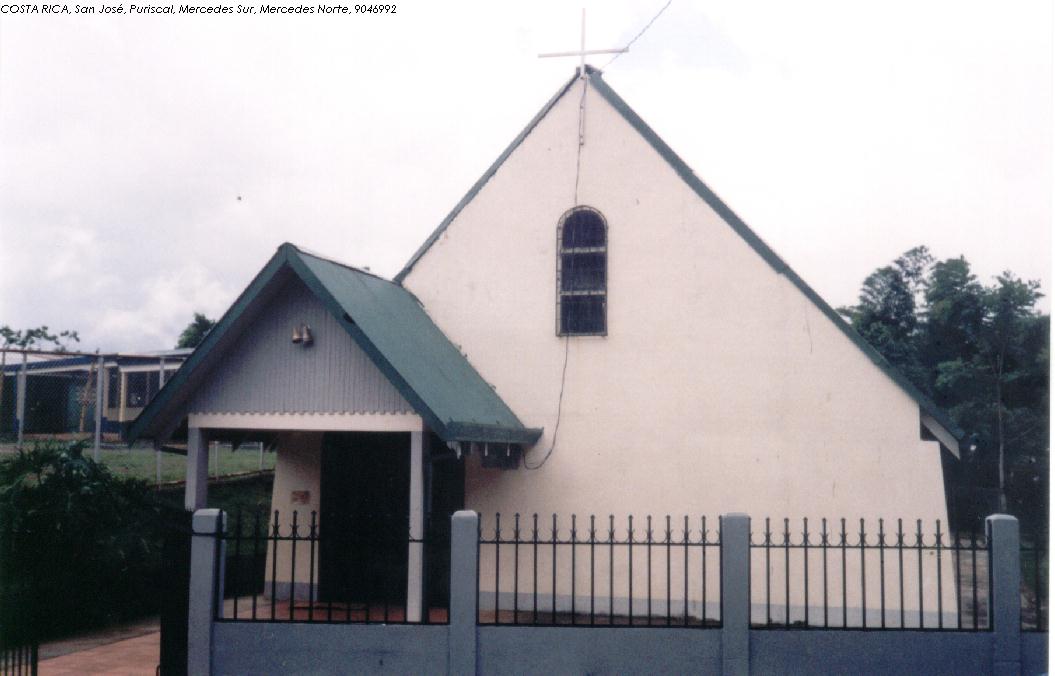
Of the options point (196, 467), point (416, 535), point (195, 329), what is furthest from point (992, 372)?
point (195, 329)

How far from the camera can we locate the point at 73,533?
10.6 metres

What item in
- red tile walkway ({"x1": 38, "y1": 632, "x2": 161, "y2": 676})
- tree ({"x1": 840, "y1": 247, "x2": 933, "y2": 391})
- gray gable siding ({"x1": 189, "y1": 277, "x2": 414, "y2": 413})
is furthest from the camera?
tree ({"x1": 840, "y1": 247, "x2": 933, "y2": 391})

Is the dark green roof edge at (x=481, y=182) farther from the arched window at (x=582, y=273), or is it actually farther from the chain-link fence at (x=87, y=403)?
the chain-link fence at (x=87, y=403)

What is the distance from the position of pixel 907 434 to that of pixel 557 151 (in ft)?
18.4

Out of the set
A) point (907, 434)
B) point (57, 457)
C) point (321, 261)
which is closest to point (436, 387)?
point (321, 261)

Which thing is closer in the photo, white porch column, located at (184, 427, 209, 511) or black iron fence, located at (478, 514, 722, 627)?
white porch column, located at (184, 427, 209, 511)

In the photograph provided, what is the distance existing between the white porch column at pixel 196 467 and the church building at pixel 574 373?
36mm

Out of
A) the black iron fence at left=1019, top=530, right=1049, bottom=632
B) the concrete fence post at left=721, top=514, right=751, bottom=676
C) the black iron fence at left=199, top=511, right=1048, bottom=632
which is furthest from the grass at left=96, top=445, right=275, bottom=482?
the black iron fence at left=1019, top=530, right=1049, bottom=632

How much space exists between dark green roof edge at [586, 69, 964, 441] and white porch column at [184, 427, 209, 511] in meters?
6.54

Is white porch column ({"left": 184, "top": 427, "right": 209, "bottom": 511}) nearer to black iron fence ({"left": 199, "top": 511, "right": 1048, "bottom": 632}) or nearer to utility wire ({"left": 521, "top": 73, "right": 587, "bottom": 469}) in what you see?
black iron fence ({"left": 199, "top": 511, "right": 1048, "bottom": 632})

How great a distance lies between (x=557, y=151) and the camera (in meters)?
12.6

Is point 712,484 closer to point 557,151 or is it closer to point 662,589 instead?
point 662,589

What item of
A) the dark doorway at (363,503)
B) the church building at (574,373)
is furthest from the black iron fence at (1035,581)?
the dark doorway at (363,503)

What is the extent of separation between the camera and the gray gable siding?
1008 centimetres
